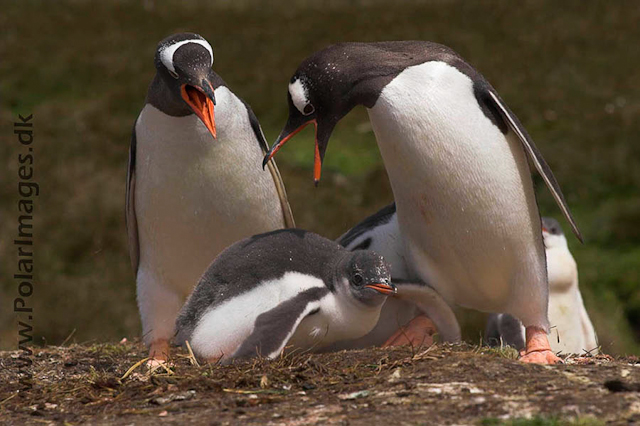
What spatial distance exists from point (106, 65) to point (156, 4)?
2982 mm

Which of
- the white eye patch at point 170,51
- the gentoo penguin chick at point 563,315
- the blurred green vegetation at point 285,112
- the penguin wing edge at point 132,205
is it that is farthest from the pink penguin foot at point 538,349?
the blurred green vegetation at point 285,112

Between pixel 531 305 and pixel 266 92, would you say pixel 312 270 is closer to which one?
pixel 531 305

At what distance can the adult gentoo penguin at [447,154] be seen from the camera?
4.95 m

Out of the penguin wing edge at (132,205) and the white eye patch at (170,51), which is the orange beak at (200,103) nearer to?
the white eye patch at (170,51)

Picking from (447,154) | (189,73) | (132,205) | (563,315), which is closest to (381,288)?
(447,154)

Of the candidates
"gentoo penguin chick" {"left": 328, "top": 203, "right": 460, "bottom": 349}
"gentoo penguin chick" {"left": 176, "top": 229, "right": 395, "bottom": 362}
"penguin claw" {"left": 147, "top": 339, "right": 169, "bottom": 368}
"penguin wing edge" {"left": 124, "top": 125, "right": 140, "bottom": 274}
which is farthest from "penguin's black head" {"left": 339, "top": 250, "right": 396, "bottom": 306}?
"penguin wing edge" {"left": 124, "top": 125, "right": 140, "bottom": 274}

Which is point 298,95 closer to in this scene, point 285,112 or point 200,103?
point 200,103

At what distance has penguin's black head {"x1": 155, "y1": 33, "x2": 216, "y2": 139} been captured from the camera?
17.2 ft

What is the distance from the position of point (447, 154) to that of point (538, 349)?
122cm

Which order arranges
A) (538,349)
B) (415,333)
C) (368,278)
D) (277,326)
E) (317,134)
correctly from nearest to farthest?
(277,326), (368,278), (317,134), (538,349), (415,333)

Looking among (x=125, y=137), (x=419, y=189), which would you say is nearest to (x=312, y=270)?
(x=419, y=189)

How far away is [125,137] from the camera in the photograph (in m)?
14.0

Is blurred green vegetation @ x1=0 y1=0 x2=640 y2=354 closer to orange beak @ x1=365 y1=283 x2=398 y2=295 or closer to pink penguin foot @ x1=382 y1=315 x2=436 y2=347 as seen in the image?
pink penguin foot @ x1=382 y1=315 x2=436 y2=347

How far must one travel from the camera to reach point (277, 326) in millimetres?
4762
